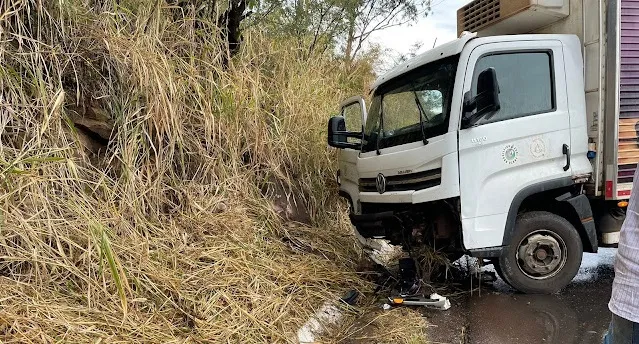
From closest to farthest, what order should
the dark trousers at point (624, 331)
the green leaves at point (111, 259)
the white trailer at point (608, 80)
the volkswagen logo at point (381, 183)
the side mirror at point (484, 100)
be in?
the dark trousers at point (624, 331) < the green leaves at point (111, 259) < the side mirror at point (484, 100) < the white trailer at point (608, 80) < the volkswagen logo at point (381, 183)

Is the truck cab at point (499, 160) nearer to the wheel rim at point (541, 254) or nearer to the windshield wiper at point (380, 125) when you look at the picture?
the wheel rim at point (541, 254)

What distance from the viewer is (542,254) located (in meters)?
4.44

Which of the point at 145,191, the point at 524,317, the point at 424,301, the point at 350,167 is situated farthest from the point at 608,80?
the point at 145,191

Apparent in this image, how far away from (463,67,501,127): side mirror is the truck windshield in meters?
0.17

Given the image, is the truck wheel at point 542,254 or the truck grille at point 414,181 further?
the truck wheel at point 542,254

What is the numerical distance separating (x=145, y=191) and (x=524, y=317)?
3254mm

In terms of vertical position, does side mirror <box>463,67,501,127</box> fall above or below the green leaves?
above

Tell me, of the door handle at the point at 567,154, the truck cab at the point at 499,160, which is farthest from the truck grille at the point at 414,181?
the door handle at the point at 567,154

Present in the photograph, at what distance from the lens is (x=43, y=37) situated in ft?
13.6

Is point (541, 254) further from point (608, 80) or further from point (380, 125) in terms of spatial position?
point (380, 125)

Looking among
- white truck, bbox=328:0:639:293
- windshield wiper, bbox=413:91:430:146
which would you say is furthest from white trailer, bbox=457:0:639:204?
windshield wiper, bbox=413:91:430:146

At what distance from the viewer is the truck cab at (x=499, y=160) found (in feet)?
13.5

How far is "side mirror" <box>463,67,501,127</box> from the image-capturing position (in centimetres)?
389

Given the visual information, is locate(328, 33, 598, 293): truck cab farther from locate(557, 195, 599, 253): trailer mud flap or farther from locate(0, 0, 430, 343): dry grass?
locate(0, 0, 430, 343): dry grass
